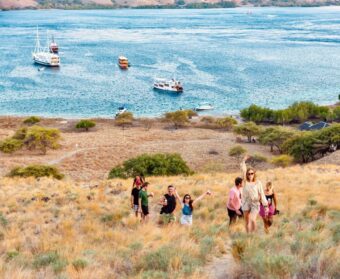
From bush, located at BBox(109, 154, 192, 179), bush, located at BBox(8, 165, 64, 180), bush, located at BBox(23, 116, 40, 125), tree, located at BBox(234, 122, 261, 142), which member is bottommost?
bush, located at BBox(23, 116, 40, 125)

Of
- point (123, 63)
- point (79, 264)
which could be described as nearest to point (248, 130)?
point (79, 264)

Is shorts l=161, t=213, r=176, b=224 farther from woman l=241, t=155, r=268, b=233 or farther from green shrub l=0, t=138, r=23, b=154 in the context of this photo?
green shrub l=0, t=138, r=23, b=154

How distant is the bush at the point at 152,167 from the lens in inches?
1172

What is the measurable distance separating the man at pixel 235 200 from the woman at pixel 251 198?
465 mm

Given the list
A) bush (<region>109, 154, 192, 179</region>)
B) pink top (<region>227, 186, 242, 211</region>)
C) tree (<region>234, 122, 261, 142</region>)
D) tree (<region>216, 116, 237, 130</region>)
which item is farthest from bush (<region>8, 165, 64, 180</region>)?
tree (<region>216, 116, 237, 130</region>)

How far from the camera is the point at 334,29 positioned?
160 meters

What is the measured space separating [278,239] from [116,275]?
3.52 m

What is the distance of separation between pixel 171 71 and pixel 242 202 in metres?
83.0

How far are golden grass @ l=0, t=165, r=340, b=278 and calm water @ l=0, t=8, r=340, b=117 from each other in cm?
4792

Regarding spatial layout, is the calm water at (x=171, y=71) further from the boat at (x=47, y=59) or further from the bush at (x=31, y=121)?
the bush at (x=31, y=121)

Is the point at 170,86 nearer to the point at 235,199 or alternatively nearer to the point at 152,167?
the point at 152,167

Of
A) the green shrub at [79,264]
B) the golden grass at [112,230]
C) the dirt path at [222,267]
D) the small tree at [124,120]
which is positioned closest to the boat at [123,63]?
the small tree at [124,120]

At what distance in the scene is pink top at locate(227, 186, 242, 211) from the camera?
37.8 ft

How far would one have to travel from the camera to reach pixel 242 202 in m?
11.0
